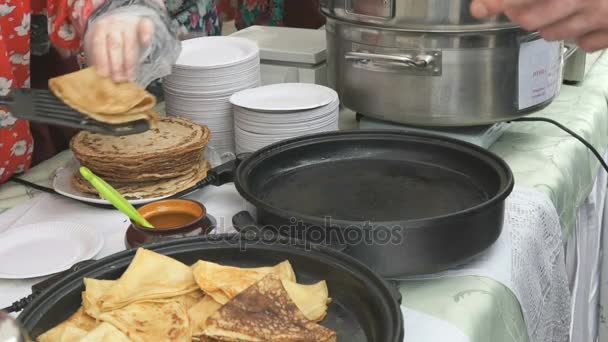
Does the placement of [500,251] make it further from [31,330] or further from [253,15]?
[253,15]

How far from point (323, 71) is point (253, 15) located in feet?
4.55

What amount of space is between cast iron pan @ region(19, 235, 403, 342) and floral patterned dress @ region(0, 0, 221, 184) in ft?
1.53

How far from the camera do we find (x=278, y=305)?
0.79m

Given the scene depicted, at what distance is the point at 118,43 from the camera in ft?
3.44

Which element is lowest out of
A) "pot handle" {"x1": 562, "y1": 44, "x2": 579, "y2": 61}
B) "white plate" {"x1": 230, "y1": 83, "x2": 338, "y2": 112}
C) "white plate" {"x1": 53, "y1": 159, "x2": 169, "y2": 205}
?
"white plate" {"x1": 53, "y1": 159, "x2": 169, "y2": 205}

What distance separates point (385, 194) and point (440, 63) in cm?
29

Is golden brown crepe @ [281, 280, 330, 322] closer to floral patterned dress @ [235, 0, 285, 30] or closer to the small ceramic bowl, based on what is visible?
the small ceramic bowl

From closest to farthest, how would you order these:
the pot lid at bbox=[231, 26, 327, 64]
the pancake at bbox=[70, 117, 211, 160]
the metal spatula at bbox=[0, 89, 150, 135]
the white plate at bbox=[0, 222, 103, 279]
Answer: the metal spatula at bbox=[0, 89, 150, 135], the white plate at bbox=[0, 222, 103, 279], the pancake at bbox=[70, 117, 211, 160], the pot lid at bbox=[231, 26, 327, 64]

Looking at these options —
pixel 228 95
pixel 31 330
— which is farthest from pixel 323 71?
pixel 31 330

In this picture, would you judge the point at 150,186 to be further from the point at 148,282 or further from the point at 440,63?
the point at 440,63

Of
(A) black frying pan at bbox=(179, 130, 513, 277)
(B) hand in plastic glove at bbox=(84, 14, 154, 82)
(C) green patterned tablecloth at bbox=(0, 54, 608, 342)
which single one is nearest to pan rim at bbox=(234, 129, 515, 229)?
(A) black frying pan at bbox=(179, 130, 513, 277)

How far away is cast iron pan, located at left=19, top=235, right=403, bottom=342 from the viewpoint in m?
0.77

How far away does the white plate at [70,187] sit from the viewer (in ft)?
3.74

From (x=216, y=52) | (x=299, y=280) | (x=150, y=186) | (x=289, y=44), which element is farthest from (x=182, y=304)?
(x=289, y=44)
